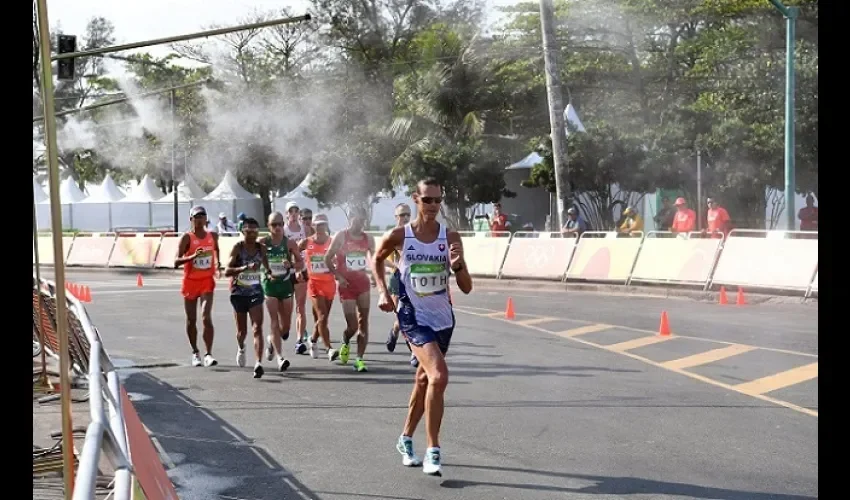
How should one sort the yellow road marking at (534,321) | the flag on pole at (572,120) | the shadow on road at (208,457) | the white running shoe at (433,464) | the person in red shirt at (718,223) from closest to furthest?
the shadow on road at (208,457), the white running shoe at (433,464), the yellow road marking at (534,321), the person in red shirt at (718,223), the flag on pole at (572,120)

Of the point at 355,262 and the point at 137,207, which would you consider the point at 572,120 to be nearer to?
the point at 137,207

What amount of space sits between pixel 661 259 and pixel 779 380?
11.7 metres

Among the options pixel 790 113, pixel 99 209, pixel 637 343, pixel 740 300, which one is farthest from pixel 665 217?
pixel 99 209

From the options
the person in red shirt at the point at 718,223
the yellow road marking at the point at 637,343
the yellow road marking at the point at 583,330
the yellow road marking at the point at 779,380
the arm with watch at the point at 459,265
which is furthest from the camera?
the person in red shirt at the point at 718,223

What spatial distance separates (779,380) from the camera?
1142 cm

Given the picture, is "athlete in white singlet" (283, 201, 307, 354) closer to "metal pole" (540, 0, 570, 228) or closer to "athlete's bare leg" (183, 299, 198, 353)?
"athlete's bare leg" (183, 299, 198, 353)

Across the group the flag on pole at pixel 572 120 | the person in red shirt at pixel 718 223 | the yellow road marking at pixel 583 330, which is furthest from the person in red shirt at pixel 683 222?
the flag on pole at pixel 572 120

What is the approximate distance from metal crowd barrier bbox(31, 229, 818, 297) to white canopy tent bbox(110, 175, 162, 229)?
2836cm

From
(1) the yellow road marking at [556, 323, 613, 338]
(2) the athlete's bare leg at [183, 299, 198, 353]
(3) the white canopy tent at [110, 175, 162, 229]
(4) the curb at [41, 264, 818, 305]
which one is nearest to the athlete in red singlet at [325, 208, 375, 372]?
(2) the athlete's bare leg at [183, 299, 198, 353]

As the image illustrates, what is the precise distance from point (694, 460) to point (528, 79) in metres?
40.1

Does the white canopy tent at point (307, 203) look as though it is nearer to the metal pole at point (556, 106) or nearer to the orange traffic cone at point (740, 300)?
the metal pole at point (556, 106)

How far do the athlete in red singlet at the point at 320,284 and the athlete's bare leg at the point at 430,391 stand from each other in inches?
233

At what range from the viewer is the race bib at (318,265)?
46.0 feet

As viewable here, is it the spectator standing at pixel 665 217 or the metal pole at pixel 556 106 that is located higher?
the metal pole at pixel 556 106
